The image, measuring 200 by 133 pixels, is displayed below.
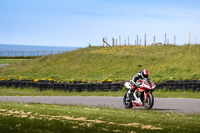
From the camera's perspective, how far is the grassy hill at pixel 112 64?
3741 cm

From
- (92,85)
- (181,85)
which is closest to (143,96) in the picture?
(181,85)

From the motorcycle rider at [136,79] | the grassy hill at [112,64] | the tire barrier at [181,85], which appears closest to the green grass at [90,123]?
the motorcycle rider at [136,79]

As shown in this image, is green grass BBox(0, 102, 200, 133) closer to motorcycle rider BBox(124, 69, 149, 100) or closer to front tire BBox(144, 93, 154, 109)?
front tire BBox(144, 93, 154, 109)

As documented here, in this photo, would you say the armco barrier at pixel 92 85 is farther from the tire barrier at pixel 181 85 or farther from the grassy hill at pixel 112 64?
the grassy hill at pixel 112 64

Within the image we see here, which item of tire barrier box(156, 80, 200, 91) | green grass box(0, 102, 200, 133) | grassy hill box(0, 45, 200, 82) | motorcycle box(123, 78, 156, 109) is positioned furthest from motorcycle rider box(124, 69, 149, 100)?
grassy hill box(0, 45, 200, 82)

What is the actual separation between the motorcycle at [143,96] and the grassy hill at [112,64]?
757 inches

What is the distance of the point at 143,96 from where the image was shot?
1452 centimetres

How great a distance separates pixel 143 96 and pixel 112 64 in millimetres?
29272

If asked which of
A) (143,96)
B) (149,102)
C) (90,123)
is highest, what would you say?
(143,96)

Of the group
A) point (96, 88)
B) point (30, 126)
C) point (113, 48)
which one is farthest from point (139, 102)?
point (113, 48)

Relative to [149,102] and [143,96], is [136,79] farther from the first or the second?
[149,102]

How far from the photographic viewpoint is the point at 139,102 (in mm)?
14531

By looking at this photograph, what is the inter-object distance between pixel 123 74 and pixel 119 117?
26242 millimetres

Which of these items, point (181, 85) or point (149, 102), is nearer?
point (149, 102)
